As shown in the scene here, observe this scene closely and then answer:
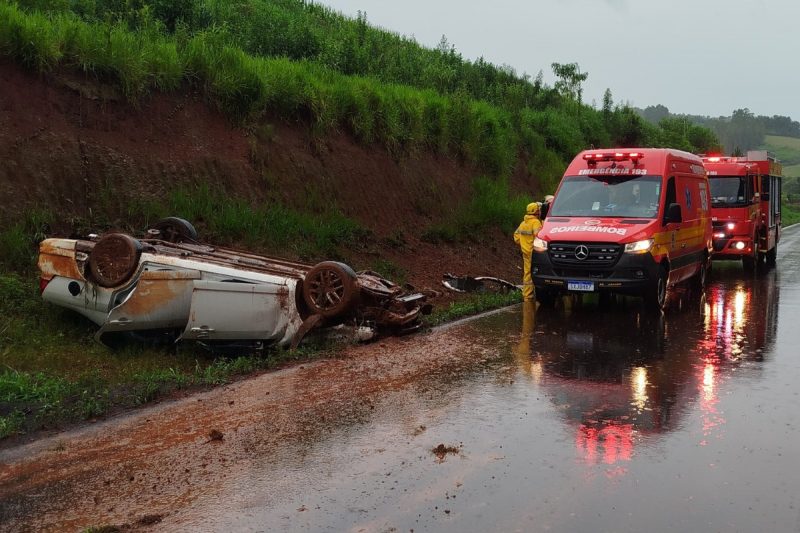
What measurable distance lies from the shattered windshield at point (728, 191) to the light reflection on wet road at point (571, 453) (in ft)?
33.8

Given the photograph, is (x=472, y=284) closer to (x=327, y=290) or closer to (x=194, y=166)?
(x=194, y=166)

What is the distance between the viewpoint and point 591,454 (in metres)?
5.39

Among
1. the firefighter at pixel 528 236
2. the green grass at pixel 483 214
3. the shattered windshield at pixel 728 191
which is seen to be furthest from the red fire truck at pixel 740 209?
the firefighter at pixel 528 236

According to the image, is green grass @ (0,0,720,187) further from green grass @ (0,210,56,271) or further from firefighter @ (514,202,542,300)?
firefighter @ (514,202,542,300)

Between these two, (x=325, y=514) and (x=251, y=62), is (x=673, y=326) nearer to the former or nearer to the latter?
(x=325, y=514)

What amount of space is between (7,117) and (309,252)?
5.11 m

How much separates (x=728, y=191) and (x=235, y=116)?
40.3ft

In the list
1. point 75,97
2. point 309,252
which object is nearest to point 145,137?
point 75,97

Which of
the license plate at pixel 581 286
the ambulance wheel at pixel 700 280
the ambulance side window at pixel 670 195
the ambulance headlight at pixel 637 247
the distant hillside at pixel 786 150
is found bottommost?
the ambulance wheel at pixel 700 280

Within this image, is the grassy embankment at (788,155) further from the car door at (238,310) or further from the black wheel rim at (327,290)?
the car door at (238,310)

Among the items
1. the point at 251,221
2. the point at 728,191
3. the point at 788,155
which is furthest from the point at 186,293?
the point at 788,155

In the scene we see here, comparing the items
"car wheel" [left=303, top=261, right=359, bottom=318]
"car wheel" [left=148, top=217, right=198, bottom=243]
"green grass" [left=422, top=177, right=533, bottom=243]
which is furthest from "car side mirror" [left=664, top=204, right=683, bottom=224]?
"car wheel" [left=148, top=217, right=198, bottom=243]

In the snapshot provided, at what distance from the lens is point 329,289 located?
881 cm

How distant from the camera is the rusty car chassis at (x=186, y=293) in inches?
328
